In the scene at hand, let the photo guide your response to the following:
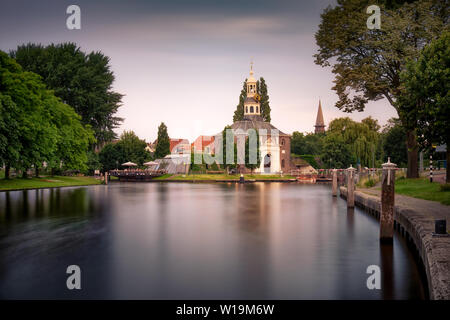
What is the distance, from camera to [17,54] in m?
50.8

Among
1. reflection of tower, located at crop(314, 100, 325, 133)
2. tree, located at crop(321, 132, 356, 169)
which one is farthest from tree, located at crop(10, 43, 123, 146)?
reflection of tower, located at crop(314, 100, 325, 133)

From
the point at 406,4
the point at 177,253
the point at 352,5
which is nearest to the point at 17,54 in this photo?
the point at 352,5

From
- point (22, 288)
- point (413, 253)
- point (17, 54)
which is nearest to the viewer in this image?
point (22, 288)

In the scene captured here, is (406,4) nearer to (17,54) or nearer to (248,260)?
(248,260)

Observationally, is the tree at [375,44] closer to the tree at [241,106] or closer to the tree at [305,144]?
the tree at [241,106]

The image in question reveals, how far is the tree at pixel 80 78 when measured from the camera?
50.0 metres

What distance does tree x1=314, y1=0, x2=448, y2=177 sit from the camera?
88.2ft

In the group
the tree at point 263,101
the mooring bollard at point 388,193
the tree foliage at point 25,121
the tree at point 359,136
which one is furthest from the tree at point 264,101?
the mooring bollard at point 388,193

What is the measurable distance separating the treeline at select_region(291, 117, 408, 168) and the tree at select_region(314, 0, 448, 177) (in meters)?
27.0

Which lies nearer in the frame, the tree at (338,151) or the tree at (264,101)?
the tree at (338,151)

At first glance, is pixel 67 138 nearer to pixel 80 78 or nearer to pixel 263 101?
pixel 80 78

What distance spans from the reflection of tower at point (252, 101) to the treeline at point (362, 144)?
16502 mm

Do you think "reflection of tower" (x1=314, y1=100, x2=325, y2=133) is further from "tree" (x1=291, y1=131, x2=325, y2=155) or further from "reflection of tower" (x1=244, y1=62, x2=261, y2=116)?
"reflection of tower" (x1=244, y1=62, x2=261, y2=116)
